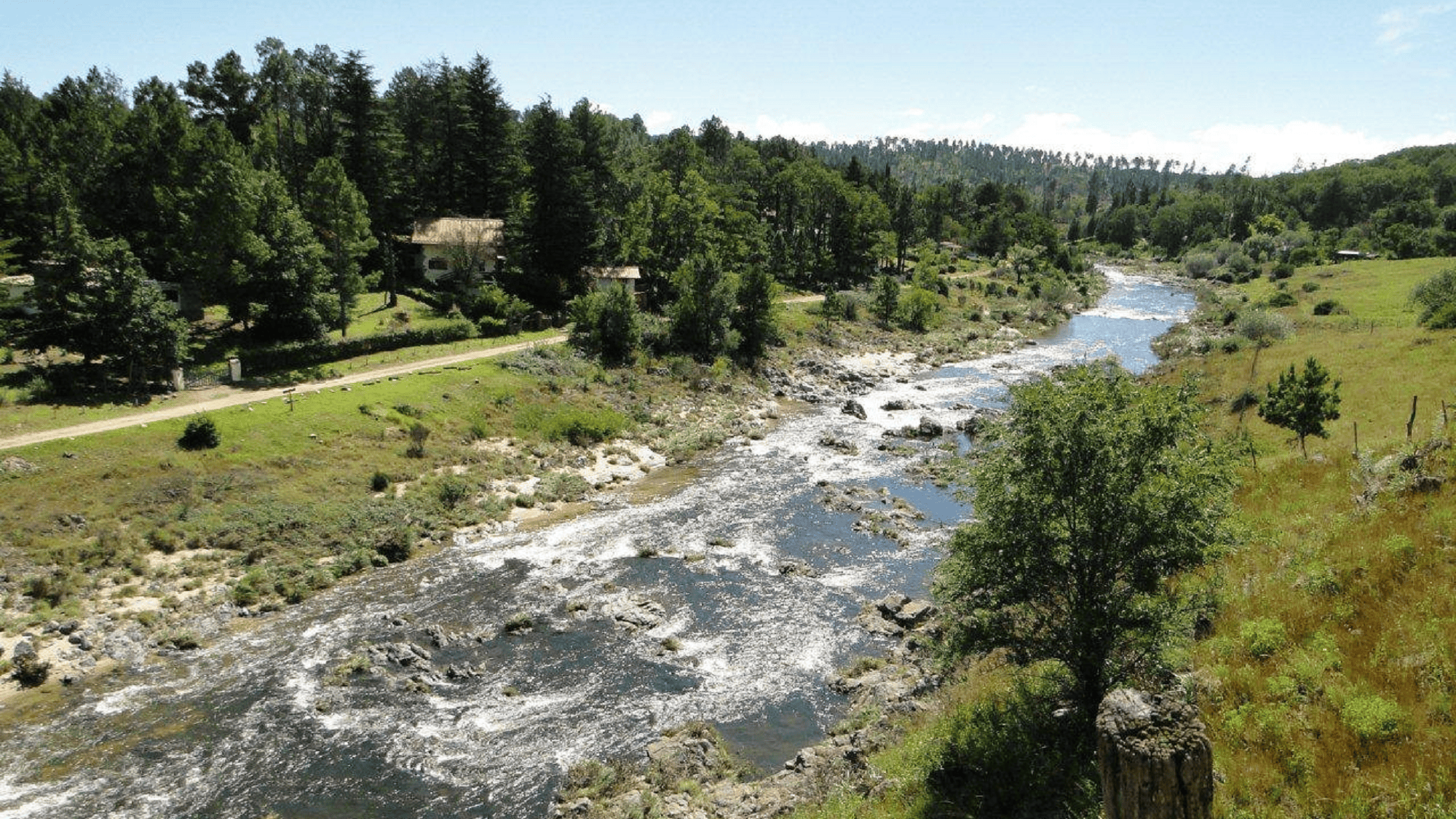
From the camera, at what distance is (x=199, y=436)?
123ft

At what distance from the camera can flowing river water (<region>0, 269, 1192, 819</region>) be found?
68.6ft

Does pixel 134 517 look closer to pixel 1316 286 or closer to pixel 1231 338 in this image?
pixel 1231 338

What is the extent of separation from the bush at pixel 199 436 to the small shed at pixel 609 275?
4008cm

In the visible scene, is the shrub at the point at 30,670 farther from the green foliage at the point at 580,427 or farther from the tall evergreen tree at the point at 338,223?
the tall evergreen tree at the point at 338,223

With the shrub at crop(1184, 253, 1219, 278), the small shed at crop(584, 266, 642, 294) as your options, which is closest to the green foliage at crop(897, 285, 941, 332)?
the small shed at crop(584, 266, 642, 294)

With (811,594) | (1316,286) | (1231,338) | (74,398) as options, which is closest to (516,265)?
(74,398)

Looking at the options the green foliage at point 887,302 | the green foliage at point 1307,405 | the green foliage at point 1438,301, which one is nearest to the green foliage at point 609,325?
the green foliage at point 887,302

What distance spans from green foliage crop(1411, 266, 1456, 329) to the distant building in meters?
76.6

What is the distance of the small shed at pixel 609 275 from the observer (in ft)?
246

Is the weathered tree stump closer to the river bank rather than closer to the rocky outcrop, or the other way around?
the rocky outcrop

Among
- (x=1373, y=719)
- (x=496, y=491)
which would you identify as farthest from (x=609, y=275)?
(x=1373, y=719)

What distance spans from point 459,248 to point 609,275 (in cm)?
1435

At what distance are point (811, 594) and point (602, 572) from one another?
366 inches

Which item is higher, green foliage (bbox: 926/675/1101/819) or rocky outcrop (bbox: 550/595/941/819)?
green foliage (bbox: 926/675/1101/819)
